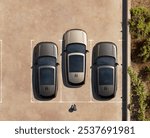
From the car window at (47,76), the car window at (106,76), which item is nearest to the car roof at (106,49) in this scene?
the car window at (106,76)

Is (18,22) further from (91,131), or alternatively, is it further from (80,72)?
(91,131)

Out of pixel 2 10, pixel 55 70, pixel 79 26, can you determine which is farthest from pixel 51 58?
pixel 2 10

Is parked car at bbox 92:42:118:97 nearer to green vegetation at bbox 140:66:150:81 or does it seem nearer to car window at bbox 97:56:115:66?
car window at bbox 97:56:115:66

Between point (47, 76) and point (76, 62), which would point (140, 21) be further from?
point (47, 76)

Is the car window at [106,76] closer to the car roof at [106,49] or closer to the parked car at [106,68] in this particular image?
the parked car at [106,68]

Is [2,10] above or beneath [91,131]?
above

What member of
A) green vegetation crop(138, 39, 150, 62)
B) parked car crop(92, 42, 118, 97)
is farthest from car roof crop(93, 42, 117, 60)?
green vegetation crop(138, 39, 150, 62)
